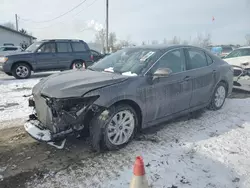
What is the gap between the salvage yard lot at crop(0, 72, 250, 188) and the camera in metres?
2.71

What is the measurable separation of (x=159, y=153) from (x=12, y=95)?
18.6ft

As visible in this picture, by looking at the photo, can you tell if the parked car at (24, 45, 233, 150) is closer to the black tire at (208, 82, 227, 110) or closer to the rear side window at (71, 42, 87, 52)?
the black tire at (208, 82, 227, 110)

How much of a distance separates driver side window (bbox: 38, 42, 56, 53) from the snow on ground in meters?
8.44

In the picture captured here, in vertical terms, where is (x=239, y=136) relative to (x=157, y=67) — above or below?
below

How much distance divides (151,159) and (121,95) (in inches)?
41.0

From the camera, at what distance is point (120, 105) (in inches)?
131

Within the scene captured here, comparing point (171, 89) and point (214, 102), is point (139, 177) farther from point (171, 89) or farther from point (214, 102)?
point (214, 102)

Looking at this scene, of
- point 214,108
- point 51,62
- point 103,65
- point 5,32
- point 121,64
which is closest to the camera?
point 121,64

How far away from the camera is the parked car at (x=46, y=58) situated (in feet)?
33.2

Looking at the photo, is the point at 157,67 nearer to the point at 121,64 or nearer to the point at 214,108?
the point at 121,64

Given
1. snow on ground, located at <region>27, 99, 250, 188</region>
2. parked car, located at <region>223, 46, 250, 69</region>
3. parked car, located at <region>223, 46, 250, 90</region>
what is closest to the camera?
snow on ground, located at <region>27, 99, 250, 188</region>

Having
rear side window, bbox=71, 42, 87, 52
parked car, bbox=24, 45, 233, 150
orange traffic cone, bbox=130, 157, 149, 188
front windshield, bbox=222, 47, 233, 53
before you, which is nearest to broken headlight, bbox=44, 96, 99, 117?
parked car, bbox=24, 45, 233, 150

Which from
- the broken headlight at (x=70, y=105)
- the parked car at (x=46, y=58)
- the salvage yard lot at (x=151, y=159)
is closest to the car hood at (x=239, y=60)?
the salvage yard lot at (x=151, y=159)

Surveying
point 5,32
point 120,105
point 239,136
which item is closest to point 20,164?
point 120,105
